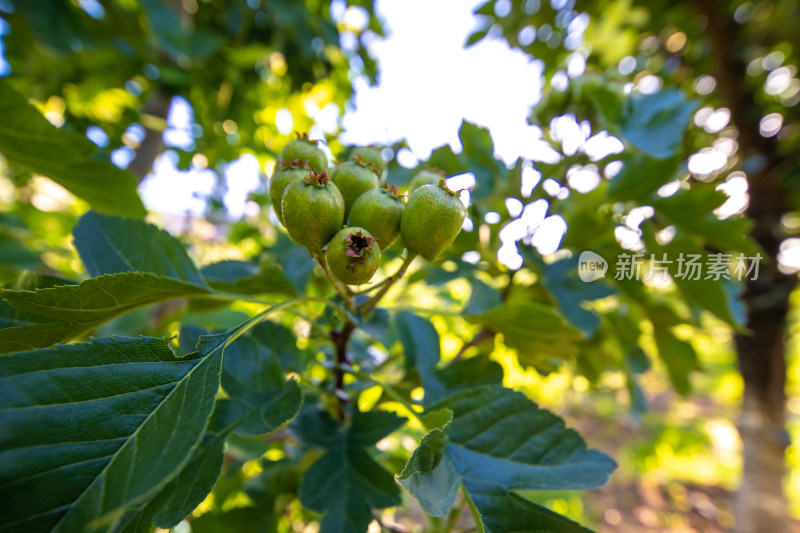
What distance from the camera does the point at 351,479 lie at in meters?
0.74

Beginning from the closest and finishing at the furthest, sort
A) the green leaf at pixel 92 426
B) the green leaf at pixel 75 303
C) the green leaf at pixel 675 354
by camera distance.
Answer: the green leaf at pixel 92 426
the green leaf at pixel 75 303
the green leaf at pixel 675 354

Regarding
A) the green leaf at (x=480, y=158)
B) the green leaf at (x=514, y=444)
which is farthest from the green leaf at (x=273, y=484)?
the green leaf at (x=480, y=158)

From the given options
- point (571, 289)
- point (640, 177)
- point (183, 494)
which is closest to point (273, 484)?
point (183, 494)

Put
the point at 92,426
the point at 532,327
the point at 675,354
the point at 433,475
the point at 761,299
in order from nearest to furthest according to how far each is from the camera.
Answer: the point at 92,426 < the point at 433,475 < the point at 532,327 < the point at 675,354 < the point at 761,299

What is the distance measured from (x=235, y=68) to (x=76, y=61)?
836mm

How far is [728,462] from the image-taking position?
188 inches

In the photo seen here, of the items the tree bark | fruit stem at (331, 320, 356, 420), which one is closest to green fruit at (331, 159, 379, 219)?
fruit stem at (331, 320, 356, 420)

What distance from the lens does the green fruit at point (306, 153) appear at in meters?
0.65

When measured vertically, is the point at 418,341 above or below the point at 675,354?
below

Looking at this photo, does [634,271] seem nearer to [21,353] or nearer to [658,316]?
[658,316]

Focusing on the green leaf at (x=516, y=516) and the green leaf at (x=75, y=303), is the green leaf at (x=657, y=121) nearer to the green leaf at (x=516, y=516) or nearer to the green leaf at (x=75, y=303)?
the green leaf at (x=516, y=516)

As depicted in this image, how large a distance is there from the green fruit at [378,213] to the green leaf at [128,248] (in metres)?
0.33

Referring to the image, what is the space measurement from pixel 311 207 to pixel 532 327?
1.61 feet

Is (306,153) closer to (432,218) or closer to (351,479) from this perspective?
(432,218)
